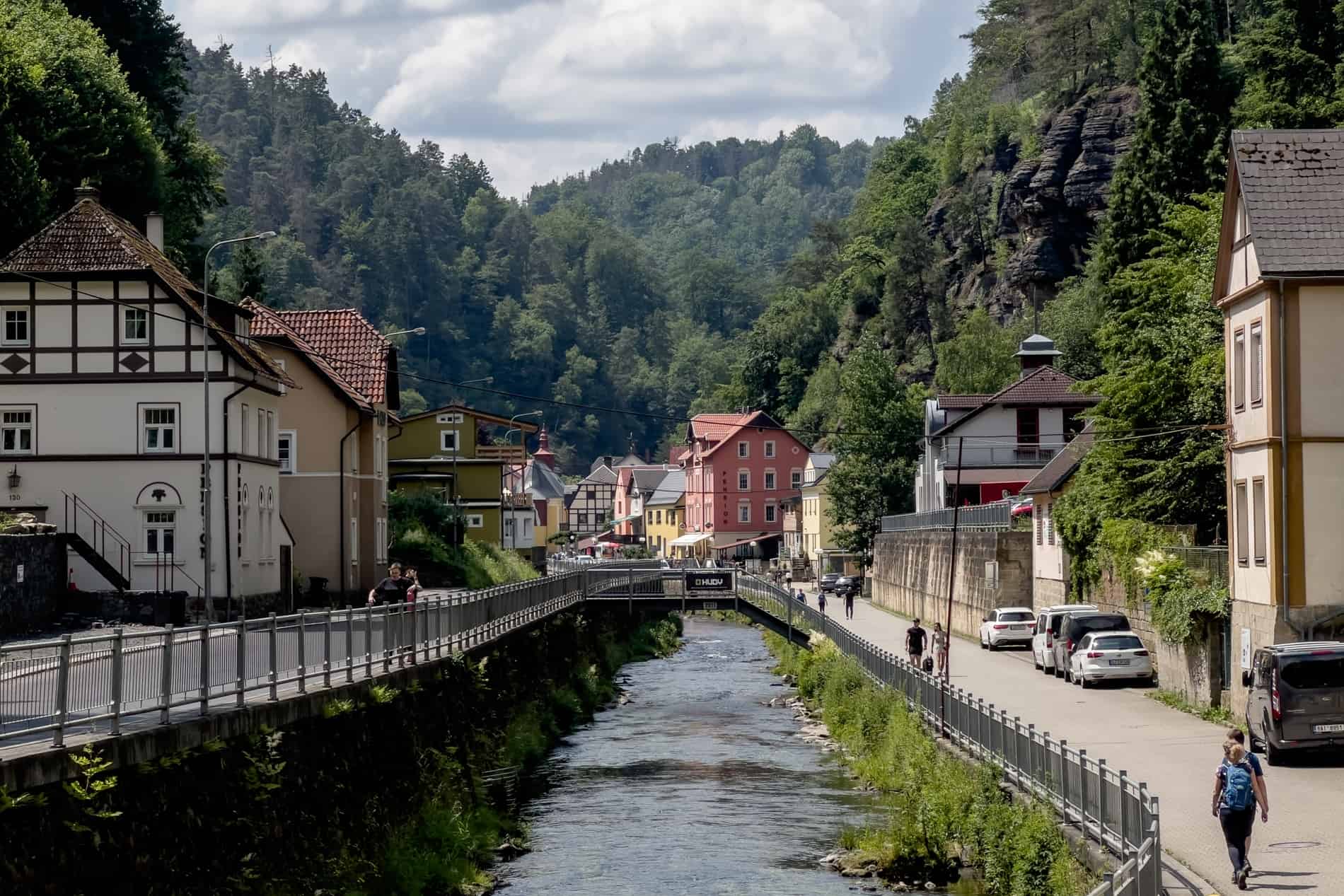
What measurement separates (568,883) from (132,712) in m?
9.91

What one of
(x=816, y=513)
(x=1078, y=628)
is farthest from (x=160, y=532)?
(x=816, y=513)

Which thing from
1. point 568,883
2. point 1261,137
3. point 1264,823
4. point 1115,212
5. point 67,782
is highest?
point 1115,212

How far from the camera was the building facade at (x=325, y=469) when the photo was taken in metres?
56.1

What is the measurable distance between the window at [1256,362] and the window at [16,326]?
95.2ft

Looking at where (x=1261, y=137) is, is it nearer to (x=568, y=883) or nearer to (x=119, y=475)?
→ (x=568, y=883)

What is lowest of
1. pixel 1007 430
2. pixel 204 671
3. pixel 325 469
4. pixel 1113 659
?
pixel 1113 659

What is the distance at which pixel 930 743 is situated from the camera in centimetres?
2795

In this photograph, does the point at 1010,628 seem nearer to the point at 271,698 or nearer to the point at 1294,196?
the point at 1294,196

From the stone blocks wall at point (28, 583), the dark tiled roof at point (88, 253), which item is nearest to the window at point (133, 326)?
the dark tiled roof at point (88, 253)

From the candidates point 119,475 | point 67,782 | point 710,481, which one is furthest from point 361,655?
point 710,481

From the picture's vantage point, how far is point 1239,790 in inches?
626

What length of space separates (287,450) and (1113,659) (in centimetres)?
2962

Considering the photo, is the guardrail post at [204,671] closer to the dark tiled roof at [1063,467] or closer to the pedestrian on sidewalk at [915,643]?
the pedestrian on sidewalk at [915,643]

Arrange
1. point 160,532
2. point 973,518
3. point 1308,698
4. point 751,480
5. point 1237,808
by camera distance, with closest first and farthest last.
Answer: point 1237,808, point 1308,698, point 160,532, point 973,518, point 751,480
